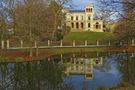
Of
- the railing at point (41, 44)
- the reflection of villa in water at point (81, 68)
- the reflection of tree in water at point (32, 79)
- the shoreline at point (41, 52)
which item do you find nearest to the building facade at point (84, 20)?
the railing at point (41, 44)

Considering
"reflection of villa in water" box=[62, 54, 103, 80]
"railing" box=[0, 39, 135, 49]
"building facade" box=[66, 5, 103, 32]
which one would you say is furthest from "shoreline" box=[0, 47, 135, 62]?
"building facade" box=[66, 5, 103, 32]

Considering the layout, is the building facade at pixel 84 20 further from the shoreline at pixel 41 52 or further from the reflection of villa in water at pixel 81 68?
the reflection of villa in water at pixel 81 68

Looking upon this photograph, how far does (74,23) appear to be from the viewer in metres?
129

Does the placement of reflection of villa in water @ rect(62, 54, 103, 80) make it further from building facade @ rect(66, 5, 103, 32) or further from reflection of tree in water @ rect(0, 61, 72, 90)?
building facade @ rect(66, 5, 103, 32)

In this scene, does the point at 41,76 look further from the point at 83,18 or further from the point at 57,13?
Answer: the point at 83,18

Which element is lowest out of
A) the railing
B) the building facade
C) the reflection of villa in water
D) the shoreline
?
the reflection of villa in water

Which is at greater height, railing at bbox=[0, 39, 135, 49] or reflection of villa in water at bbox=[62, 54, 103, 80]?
railing at bbox=[0, 39, 135, 49]

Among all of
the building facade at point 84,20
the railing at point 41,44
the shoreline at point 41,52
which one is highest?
the building facade at point 84,20

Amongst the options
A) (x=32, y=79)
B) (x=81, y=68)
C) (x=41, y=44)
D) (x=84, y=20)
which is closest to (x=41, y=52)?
(x=41, y=44)

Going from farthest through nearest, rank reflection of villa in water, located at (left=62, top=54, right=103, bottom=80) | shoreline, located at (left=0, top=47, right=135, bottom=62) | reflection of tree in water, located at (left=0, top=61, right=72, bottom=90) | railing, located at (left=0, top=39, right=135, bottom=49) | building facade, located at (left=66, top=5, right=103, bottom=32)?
building facade, located at (left=66, top=5, right=103, bottom=32) < railing, located at (left=0, top=39, right=135, bottom=49) < shoreline, located at (left=0, top=47, right=135, bottom=62) < reflection of villa in water, located at (left=62, top=54, right=103, bottom=80) < reflection of tree in water, located at (left=0, top=61, right=72, bottom=90)

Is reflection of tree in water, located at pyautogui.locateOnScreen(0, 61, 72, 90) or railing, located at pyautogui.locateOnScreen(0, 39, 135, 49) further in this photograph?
railing, located at pyautogui.locateOnScreen(0, 39, 135, 49)

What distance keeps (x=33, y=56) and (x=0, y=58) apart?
6.01m

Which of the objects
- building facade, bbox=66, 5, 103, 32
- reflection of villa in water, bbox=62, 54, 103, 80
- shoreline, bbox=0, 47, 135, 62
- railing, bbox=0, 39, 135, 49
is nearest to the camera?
reflection of villa in water, bbox=62, 54, 103, 80

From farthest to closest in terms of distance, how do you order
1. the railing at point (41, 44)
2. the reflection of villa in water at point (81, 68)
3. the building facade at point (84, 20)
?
the building facade at point (84, 20) → the railing at point (41, 44) → the reflection of villa in water at point (81, 68)
